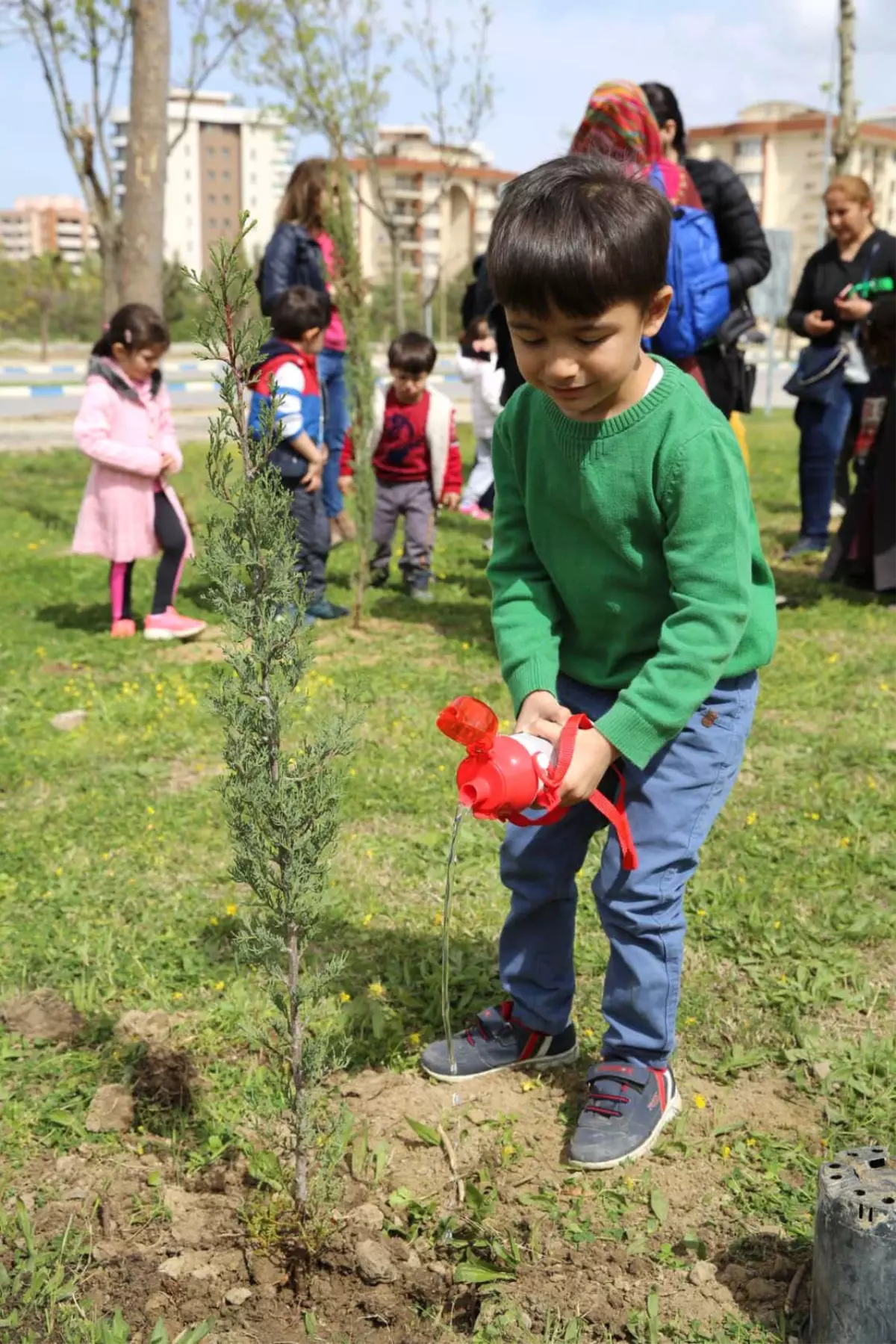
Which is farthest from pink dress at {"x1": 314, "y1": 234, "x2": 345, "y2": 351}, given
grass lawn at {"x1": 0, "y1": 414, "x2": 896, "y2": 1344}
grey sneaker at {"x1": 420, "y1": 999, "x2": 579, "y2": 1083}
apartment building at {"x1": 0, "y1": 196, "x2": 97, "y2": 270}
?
apartment building at {"x1": 0, "y1": 196, "x2": 97, "y2": 270}

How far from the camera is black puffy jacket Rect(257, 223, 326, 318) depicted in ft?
22.8

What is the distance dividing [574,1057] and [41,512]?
7.96 m

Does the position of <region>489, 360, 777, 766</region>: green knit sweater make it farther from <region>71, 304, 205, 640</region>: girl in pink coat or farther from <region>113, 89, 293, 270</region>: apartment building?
<region>113, 89, 293, 270</region>: apartment building

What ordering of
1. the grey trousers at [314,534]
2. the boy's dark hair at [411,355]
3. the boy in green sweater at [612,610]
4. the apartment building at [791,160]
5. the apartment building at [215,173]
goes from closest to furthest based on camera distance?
the boy in green sweater at [612,610], the grey trousers at [314,534], the boy's dark hair at [411,355], the apartment building at [791,160], the apartment building at [215,173]

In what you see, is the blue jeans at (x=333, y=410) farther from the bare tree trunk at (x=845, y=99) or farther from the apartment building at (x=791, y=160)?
the apartment building at (x=791, y=160)

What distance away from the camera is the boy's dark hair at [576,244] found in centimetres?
197

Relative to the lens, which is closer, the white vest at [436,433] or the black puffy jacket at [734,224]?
the black puffy jacket at [734,224]

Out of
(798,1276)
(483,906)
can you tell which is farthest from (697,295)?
(798,1276)

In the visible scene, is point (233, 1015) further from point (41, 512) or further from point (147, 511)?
point (41, 512)

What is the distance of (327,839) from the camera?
2.14 meters

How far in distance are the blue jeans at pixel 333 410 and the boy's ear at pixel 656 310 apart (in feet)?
18.0

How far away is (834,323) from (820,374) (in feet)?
0.94

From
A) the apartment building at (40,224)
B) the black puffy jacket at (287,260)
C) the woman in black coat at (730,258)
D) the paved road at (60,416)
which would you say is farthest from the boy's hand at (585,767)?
the apartment building at (40,224)

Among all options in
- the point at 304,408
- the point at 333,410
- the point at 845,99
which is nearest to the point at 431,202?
the point at 845,99
